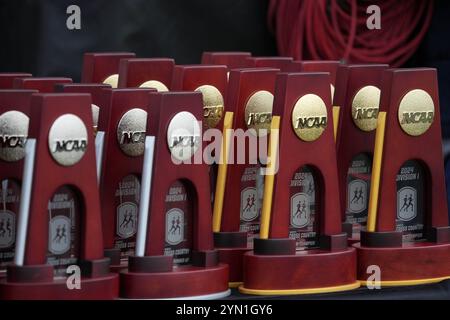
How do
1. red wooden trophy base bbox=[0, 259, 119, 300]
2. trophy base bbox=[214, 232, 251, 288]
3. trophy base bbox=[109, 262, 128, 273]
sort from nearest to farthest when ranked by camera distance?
red wooden trophy base bbox=[0, 259, 119, 300] < trophy base bbox=[109, 262, 128, 273] < trophy base bbox=[214, 232, 251, 288]

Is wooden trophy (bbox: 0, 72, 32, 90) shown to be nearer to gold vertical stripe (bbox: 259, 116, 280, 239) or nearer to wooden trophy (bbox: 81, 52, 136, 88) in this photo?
wooden trophy (bbox: 81, 52, 136, 88)

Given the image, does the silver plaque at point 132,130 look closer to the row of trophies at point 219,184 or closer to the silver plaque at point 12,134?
the row of trophies at point 219,184

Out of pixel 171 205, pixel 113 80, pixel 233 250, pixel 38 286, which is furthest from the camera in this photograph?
pixel 113 80

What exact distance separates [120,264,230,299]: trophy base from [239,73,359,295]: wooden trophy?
0.08 m

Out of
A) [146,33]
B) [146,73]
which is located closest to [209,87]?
[146,73]

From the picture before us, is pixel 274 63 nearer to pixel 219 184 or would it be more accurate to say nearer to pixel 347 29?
pixel 219 184

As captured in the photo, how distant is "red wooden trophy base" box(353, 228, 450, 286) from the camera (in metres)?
1.69

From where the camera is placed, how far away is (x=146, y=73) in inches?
70.1

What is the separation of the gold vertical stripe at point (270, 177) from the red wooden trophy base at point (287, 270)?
2 centimetres

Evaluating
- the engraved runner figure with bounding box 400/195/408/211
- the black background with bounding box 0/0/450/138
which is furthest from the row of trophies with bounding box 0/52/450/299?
the black background with bounding box 0/0/450/138

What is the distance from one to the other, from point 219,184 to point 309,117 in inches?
6.5

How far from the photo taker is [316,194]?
1658 mm

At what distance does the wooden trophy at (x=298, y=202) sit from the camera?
1.60 m
